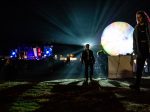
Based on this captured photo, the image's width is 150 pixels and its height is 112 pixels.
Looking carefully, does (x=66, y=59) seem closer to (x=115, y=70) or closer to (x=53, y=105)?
(x=115, y=70)

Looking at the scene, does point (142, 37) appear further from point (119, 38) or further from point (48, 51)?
point (48, 51)

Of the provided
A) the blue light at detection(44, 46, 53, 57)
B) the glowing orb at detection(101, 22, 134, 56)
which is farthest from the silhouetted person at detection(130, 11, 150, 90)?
the blue light at detection(44, 46, 53, 57)

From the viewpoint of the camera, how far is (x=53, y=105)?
271 inches

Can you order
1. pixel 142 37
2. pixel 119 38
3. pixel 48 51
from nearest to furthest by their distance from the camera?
pixel 142 37 → pixel 119 38 → pixel 48 51

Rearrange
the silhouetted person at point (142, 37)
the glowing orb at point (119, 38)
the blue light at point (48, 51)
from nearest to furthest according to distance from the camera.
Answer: the silhouetted person at point (142, 37) → the glowing orb at point (119, 38) → the blue light at point (48, 51)

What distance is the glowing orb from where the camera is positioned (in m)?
15.7

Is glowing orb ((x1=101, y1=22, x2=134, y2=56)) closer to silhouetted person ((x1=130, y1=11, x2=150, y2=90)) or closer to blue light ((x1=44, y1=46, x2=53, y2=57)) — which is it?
silhouetted person ((x1=130, y1=11, x2=150, y2=90))

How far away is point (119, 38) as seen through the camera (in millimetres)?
15820

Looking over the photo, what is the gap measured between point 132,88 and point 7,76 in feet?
34.8

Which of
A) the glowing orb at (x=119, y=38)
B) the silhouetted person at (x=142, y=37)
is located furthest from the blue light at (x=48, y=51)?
the silhouetted person at (x=142, y=37)

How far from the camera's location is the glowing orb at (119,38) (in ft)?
51.4

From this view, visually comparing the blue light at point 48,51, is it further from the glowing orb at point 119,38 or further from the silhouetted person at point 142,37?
the silhouetted person at point 142,37

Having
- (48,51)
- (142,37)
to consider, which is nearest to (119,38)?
(142,37)

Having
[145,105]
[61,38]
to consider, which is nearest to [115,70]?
[145,105]
